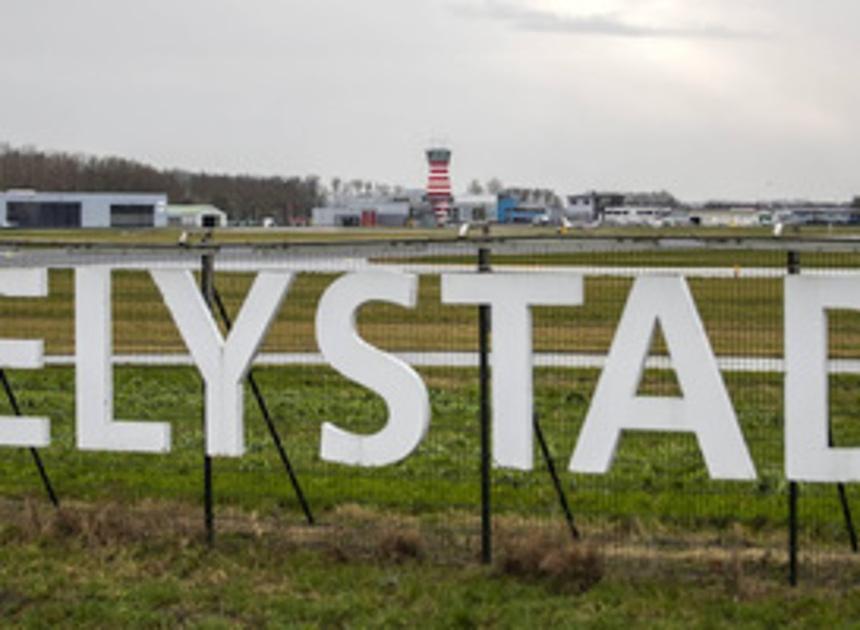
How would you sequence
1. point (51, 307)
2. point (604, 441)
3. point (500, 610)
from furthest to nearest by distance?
point (51, 307)
point (604, 441)
point (500, 610)

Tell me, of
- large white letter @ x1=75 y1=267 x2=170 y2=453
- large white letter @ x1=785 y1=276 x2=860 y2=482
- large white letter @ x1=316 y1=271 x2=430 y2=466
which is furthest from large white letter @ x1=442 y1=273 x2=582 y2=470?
large white letter @ x1=75 y1=267 x2=170 y2=453

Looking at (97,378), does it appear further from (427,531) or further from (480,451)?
A: (480,451)

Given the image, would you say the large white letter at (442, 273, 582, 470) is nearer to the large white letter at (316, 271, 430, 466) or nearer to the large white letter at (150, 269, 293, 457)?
the large white letter at (316, 271, 430, 466)

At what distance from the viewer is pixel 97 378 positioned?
48.9 ft

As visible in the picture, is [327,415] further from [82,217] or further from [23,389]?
[82,217]

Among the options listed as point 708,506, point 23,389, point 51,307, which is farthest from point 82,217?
point 708,506

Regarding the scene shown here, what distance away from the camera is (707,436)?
42.4ft

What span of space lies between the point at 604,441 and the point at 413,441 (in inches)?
68.6

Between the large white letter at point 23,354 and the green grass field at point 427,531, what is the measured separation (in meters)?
0.86

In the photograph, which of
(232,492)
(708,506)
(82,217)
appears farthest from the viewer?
(82,217)

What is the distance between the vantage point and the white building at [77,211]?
552 feet

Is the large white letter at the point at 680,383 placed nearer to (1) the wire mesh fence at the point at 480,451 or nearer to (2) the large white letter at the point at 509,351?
(1) the wire mesh fence at the point at 480,451

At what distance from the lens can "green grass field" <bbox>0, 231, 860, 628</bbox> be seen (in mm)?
12359

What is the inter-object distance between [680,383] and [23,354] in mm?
6414
